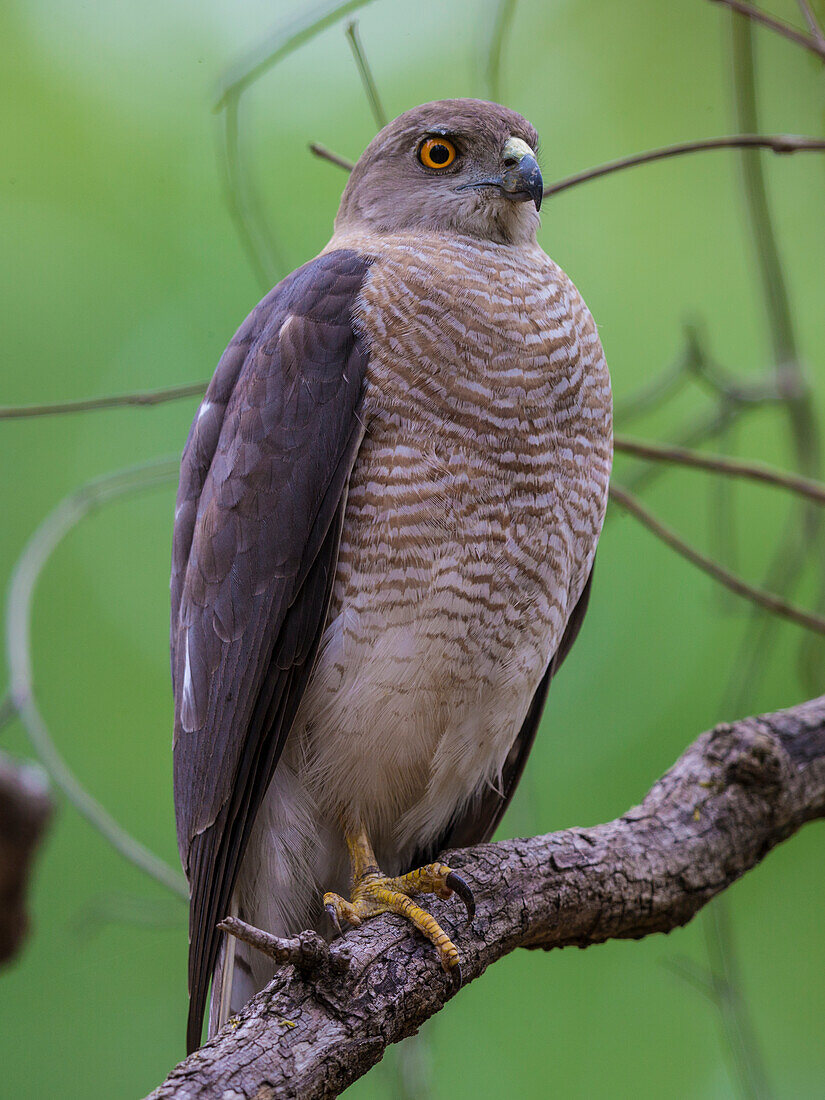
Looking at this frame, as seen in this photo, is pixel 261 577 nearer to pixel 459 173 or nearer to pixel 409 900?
pixel 409 900

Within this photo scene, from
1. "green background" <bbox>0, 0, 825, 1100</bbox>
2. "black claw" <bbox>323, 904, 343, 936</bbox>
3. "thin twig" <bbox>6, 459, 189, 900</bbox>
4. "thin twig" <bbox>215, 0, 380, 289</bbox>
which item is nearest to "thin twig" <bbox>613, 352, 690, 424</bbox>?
"green background" <bbox>0, 0, 825, 1100</bbox>

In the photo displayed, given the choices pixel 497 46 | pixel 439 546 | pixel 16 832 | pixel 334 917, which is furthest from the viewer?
pixel 497 46

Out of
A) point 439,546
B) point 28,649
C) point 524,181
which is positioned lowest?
point 439,546

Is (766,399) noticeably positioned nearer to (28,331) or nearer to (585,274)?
(585,274)

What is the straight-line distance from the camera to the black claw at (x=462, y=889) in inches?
54.1

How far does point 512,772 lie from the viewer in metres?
1.93

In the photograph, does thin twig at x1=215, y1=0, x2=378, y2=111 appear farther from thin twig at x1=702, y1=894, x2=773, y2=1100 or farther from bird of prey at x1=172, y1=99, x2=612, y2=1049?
thin twig at x1=702, y1=894, x2=773, y2=1100

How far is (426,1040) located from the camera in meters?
2.07

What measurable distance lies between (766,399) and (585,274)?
0.54 metres

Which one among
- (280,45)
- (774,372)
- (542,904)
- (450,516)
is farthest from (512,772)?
(280,45)

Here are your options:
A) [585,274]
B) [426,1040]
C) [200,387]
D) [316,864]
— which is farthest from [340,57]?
[426,1040]

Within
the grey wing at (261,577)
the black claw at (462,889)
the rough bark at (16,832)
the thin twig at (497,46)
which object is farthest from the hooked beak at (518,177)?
the rough bark at (16,832)

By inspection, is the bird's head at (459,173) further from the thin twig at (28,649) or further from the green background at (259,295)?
the thin twig at (28,649)

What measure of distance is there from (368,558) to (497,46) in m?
1.23
